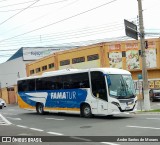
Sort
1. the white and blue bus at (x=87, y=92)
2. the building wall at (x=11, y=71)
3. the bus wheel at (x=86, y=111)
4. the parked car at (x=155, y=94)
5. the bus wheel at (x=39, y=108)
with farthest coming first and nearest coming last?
the building wall at (x=11, y=71), the parked car at (x=155, y=94), the bus wheel at (x=39, y=108), the bus wheel at (x=86, y=111), the white and blue bus at (x=87, y=92)

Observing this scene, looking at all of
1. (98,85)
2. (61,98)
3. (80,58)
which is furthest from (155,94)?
(98,85)

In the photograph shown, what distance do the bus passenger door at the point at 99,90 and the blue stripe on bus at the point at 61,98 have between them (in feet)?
3.19

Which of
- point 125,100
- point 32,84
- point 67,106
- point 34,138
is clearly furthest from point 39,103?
point 34,138

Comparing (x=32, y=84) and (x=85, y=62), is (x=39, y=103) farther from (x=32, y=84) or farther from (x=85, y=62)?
(x=85, y=62)

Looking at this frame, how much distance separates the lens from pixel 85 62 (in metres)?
48.3

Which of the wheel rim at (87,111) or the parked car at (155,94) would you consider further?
the parked car at (155,94)

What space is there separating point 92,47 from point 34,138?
113ft

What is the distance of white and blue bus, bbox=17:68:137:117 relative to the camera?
20.4m

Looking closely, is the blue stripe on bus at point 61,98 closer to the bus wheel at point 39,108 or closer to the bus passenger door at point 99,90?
the bus wheel at point 39,108

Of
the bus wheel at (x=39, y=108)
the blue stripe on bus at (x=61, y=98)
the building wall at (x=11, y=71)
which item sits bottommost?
the bus wheel at (x=39, y=108)

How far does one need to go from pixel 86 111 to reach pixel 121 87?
274cm

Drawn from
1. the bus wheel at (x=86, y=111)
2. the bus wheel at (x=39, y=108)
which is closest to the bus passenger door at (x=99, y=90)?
the bus wheel at (x=86, y=111)

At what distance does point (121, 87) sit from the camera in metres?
20.8

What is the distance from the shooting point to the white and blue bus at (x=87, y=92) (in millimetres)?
20406
